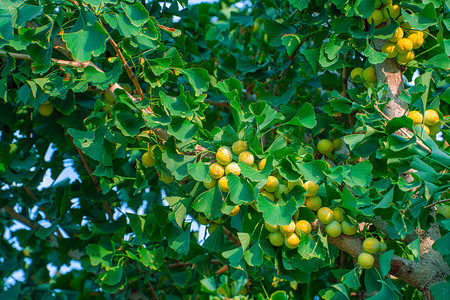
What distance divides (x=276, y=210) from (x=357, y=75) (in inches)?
25.1

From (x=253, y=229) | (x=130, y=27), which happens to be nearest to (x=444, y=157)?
(x=253, y=229)

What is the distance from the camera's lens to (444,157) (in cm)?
104

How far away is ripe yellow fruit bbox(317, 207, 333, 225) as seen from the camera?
1.16 meters

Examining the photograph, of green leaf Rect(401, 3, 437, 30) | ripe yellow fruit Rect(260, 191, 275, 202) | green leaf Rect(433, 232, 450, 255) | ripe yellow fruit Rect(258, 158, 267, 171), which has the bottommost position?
green leaf Rect(433, 232, 450, 255)

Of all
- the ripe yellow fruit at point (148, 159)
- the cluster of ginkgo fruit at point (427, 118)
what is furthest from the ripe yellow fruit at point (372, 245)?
the ripe yellow fruit at point (148, 159)

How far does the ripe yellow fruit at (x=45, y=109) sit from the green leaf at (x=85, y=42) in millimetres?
732

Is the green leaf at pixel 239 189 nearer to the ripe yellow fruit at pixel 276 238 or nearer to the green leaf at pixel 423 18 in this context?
the ripe yellow fruit at pixel 276 238

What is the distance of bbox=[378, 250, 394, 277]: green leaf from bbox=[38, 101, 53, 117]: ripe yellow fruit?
1.35 m

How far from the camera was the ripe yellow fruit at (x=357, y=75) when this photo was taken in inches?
56.8

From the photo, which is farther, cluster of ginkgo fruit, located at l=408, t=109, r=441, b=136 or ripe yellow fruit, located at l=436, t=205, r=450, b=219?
cluster of ginkgo fruit, located at l=408, t=109, r=441, b=136

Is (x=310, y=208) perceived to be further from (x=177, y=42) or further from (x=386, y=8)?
(x=177, y=42)


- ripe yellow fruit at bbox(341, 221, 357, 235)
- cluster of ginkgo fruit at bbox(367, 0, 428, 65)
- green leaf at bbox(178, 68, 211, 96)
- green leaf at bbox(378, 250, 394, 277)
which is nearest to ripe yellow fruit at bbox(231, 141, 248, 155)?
green leaf at bbox(178, 68, 211, 96)

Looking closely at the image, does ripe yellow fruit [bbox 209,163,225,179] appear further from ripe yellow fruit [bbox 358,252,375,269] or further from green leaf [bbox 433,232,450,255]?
green leaf [bbox 433,232,450,255]

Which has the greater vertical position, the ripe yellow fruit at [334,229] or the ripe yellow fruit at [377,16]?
the ripe yellow fruit at [377,16]
